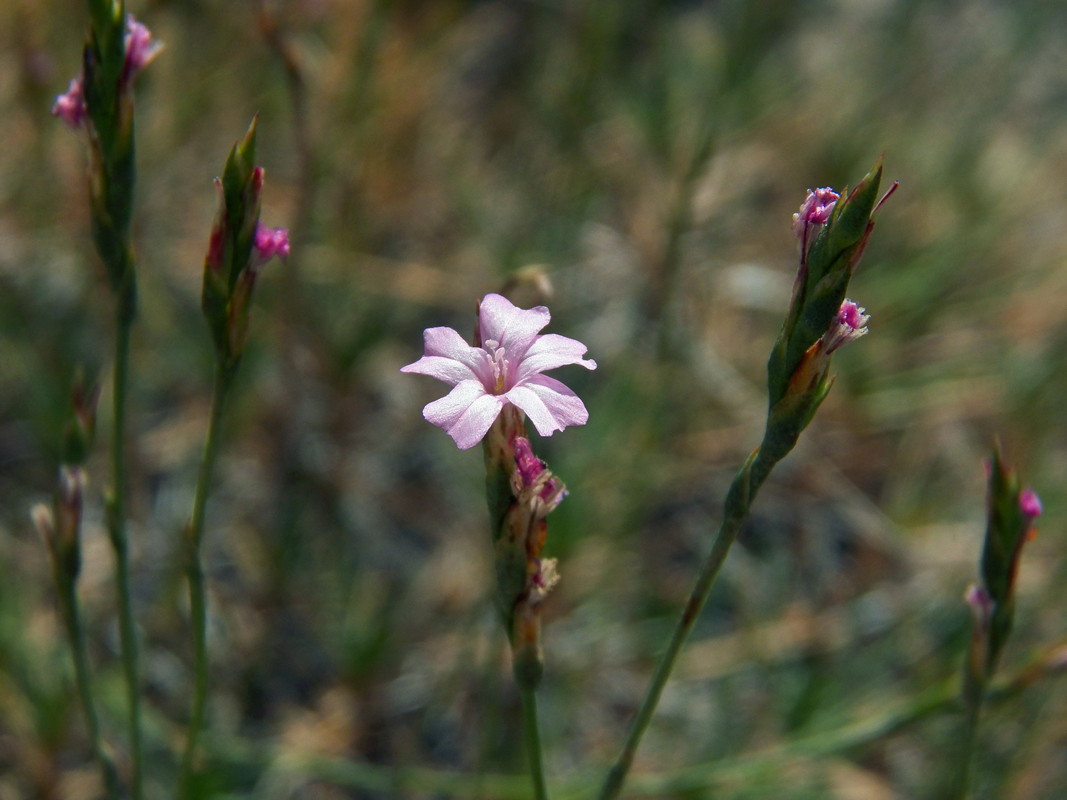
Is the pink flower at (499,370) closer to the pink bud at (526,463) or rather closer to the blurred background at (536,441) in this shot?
the pink bud at (526,463)

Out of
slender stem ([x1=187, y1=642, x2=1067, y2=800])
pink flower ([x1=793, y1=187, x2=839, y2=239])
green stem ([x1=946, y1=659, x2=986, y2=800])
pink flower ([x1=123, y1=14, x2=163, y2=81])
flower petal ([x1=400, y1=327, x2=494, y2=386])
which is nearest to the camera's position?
pink flower ([x1=793, y1=187, x2=839, y2=239])

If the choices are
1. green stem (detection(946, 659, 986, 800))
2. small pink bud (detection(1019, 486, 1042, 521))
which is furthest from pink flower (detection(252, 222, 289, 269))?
green stem (detection(946, 659, 986, 800))

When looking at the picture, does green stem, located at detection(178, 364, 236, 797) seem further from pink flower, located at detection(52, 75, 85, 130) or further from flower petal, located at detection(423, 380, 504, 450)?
pink flower, located at detection(52, 75, 85, 130)

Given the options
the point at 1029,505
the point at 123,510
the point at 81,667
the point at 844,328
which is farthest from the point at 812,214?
the point at 81,667

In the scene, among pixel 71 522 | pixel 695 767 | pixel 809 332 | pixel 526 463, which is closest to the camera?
pixel 809 332

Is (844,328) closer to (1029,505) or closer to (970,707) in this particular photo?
(1029,505)

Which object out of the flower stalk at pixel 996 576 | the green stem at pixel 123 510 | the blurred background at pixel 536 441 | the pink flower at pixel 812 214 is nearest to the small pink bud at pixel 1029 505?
the flower stalk at pixel 996 576

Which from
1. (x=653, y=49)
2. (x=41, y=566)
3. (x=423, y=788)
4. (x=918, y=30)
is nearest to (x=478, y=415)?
(x=423, y=788)
